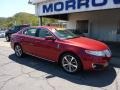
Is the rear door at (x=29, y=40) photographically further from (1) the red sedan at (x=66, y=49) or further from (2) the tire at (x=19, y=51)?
(2) the tire at (x=19, y=51)

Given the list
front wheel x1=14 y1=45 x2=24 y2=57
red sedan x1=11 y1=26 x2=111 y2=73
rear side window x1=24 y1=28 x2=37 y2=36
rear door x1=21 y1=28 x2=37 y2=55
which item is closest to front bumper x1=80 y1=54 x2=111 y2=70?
red sedan x1=11 y1=26 x2=111 y2=73

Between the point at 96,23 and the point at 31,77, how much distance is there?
479 inches

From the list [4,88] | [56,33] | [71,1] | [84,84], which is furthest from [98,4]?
[4,88]

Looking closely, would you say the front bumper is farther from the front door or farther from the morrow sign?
the front door

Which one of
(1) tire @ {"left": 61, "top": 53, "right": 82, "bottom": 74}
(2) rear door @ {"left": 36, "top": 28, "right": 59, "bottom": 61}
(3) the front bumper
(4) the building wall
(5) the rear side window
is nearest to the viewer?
(3) the front bumper

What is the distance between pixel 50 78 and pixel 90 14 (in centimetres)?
1260

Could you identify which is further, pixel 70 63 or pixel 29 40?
pixel 29 40

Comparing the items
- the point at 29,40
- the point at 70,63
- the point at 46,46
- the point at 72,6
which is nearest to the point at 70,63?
the point at 70,63

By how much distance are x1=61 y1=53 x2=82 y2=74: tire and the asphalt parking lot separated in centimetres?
19

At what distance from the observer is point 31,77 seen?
607 centimetres

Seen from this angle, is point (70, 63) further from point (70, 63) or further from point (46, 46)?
point (46, 46)

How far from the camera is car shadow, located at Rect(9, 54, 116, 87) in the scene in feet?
18.5

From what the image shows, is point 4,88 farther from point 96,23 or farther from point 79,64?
point 96,23

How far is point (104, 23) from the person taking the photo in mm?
16500
